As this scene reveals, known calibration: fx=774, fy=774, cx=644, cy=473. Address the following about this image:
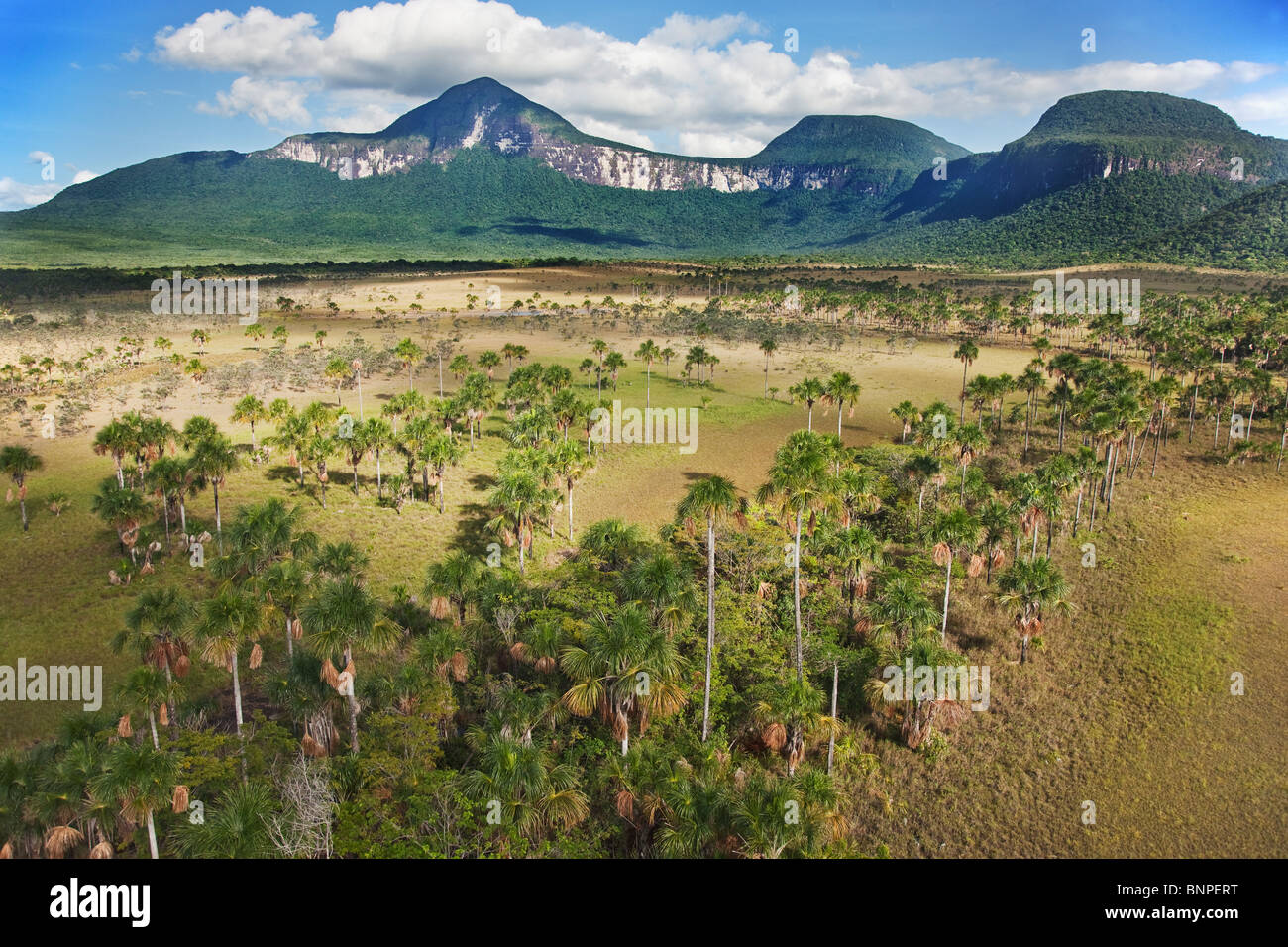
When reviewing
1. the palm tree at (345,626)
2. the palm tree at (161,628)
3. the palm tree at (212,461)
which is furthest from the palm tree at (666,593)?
the palm tree at (212,461)

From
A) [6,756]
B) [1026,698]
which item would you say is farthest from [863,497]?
[6,756]

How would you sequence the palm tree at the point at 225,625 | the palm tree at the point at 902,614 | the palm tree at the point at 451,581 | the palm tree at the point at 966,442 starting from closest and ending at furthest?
the palm tree at the point at 225,625
the palm tree at the point at 902,614
the palm tree at the point at 451,581
the palm tree at the point at 966,442

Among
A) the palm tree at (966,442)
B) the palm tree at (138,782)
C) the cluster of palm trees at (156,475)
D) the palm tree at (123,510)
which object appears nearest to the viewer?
the palm tree at (138,782)

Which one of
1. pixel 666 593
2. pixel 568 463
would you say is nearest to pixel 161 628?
pixel 666 593

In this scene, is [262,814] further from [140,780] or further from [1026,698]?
[1026,698]

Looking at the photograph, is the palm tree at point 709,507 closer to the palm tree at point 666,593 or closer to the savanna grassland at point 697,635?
the savanna grassland at point 697,635

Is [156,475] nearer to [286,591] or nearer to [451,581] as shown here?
[286,591]

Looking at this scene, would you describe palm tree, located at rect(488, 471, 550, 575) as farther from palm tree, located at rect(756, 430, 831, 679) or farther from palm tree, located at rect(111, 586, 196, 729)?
palm tree, located at rect(111, 586, 196, 729)
